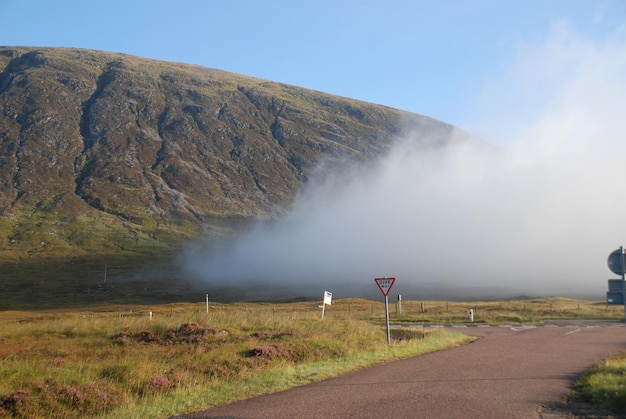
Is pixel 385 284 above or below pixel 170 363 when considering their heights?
above

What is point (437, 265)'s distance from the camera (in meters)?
180

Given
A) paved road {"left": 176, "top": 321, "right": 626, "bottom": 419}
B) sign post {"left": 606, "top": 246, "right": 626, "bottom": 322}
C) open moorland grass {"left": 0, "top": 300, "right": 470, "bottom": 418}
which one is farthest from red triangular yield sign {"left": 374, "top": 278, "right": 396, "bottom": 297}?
sign post {"left": 606, "top": 246, "right": 626, "bottom": 322}

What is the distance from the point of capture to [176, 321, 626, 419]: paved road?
10.9 m

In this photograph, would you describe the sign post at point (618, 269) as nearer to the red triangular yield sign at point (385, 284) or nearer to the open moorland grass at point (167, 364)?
the open moorland grass at point (167, 364)

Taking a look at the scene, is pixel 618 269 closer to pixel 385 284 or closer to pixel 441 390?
pixel 441 390

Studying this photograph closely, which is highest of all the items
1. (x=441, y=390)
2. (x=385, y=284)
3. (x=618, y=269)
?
(x=618, y=269)

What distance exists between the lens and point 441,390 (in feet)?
42.8

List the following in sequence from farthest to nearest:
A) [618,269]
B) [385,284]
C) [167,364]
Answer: [385,284]
[167,364]
[618,269]

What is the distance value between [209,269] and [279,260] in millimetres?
33184

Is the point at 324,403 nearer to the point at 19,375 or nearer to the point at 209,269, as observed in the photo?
the point at 19,375

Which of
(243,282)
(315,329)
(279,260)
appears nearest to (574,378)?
(315,329)

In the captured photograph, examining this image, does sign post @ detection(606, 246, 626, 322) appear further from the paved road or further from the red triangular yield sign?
the red triangular yield sign

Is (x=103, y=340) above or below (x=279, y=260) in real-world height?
below

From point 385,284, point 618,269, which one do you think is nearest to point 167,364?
point 385,284
